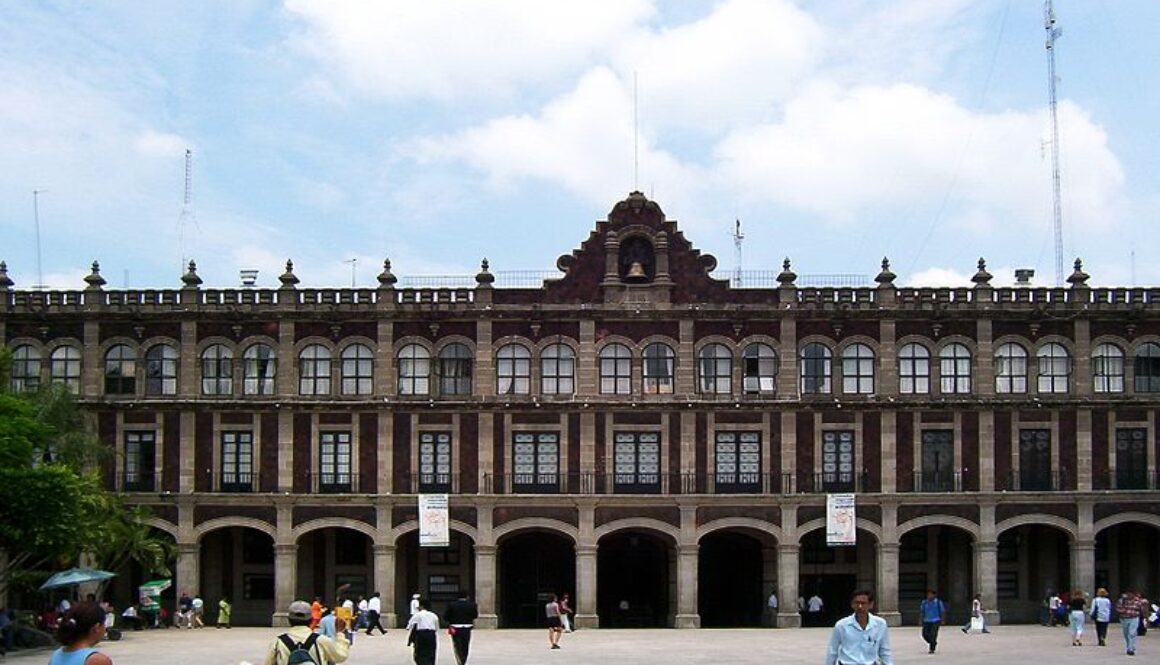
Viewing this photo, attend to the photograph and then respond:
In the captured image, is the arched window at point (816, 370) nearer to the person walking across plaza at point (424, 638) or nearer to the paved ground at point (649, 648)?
the paved ground at point (649, 648)

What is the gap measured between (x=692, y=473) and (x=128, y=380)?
22.1 meters

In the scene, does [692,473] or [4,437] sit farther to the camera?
[692,473]

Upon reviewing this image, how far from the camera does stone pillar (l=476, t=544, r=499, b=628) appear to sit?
196 feet

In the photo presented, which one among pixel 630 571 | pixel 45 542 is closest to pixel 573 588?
pixel 630 571

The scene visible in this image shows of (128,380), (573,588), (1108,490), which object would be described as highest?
(128,380)

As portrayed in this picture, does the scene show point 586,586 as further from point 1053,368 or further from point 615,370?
point 1053,368

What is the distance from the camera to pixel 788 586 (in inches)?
2366

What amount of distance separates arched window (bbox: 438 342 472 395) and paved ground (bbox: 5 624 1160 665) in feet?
32.4

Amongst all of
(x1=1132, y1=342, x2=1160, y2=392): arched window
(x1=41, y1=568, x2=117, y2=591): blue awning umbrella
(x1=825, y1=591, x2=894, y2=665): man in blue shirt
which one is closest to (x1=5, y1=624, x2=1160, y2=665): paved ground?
(x1=41, y1=568, x2=117, y2=591): blue awning umbrella

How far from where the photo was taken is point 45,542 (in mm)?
44156

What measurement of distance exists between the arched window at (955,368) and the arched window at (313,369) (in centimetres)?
2364

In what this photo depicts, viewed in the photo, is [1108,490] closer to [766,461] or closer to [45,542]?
[766,461]

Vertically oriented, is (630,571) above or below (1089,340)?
below

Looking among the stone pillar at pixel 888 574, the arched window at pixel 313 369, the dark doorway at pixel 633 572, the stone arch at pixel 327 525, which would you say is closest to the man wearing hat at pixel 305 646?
the stone arch at pixel 327 525
